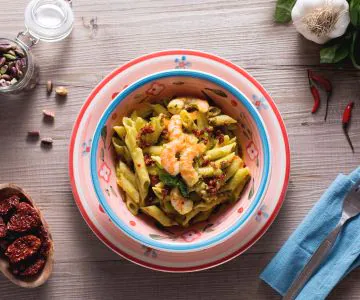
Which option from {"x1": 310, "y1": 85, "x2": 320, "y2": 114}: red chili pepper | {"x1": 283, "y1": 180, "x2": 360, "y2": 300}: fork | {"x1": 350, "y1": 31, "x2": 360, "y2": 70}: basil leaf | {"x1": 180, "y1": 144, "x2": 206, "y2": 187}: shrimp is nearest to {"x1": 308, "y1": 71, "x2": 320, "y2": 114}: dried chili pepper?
{"x1": 310, "y1": 85, "x2": 320, "y2": 114}: red chili pepper

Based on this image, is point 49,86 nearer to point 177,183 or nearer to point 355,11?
point 177,183

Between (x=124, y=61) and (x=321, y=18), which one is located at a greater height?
(x=321, y=18)

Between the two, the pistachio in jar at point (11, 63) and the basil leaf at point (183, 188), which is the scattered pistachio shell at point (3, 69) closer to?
the pistachio in jar at point (11, 63)

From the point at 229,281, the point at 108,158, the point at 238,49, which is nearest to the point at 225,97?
the point at 238,49

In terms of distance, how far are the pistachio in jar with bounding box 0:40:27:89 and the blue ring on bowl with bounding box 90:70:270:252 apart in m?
0.39

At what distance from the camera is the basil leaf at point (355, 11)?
176 centimetres

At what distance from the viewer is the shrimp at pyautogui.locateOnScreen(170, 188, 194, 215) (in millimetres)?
1604

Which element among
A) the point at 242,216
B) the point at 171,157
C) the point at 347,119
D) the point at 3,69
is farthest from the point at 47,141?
the point at 347,119

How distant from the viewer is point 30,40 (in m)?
1.90

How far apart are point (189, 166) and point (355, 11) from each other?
75 centimetres

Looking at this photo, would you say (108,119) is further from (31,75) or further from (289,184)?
(289,184)

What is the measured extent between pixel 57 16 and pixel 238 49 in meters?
0.63

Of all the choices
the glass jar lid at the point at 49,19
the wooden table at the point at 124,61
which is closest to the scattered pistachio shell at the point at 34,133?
the wooden table at the point at 124,61

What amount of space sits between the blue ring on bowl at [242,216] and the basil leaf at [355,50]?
0.45 metres
